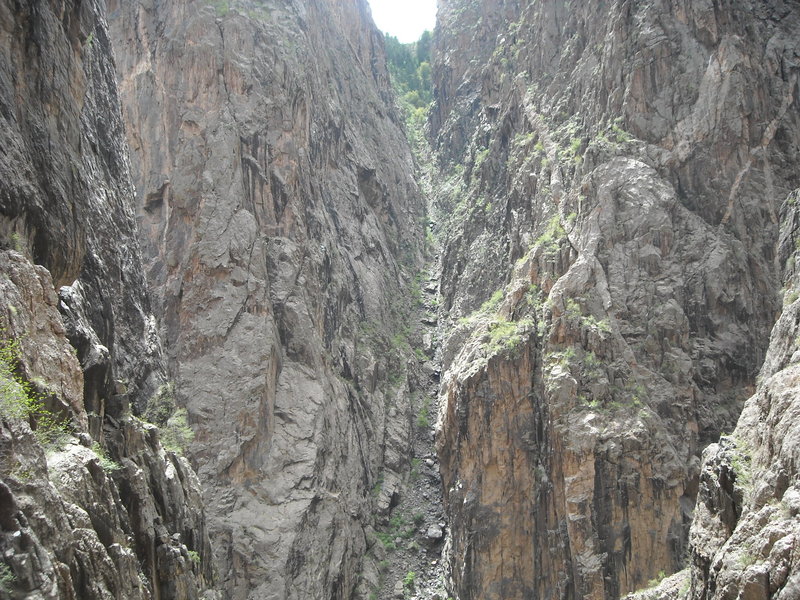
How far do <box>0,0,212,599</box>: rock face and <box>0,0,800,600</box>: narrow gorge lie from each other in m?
0.37

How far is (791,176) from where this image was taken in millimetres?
41875

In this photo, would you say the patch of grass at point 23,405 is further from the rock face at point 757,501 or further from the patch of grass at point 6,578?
the rock face at point 757,501

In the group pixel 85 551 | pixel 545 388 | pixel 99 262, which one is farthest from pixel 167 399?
pixel 545 388

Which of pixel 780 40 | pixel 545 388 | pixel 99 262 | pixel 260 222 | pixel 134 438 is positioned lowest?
pixel 134 438

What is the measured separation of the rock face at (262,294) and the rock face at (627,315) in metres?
7.31

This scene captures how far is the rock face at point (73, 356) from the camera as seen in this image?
36.2ft

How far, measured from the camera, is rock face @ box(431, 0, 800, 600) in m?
38.1

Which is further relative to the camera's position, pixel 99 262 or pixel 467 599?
pixel 467 599

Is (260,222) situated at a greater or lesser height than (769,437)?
greater

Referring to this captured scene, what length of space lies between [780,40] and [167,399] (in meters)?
41.0

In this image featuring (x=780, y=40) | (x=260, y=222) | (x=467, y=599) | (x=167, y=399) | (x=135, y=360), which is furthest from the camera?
(x=260, y=222)

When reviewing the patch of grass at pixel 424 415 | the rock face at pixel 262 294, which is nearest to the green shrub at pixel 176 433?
the rock face at pixel 262 294

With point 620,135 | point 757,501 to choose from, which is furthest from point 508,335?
point 757,501

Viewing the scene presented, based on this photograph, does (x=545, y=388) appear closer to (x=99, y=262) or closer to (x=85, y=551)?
(x=99, y=262)
